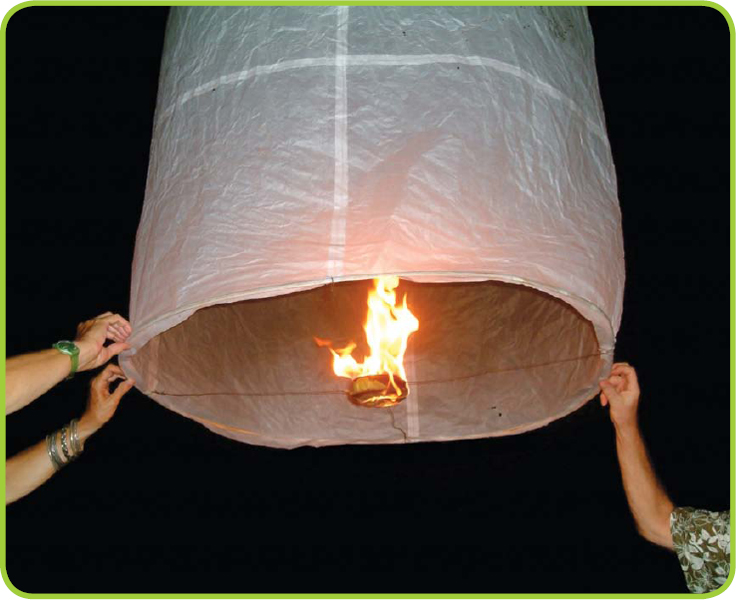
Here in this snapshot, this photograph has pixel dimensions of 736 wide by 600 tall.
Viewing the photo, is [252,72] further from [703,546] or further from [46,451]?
[703,546]

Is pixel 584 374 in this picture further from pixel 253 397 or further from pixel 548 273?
pixel 253 397

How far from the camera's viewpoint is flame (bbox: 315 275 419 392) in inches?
54.1

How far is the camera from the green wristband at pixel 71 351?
1.16 metres

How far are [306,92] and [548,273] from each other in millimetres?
422

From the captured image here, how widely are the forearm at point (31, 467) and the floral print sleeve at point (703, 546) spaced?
3.55 feet

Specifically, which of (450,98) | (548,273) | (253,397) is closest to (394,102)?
(450,98)

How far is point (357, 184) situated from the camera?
0.98m

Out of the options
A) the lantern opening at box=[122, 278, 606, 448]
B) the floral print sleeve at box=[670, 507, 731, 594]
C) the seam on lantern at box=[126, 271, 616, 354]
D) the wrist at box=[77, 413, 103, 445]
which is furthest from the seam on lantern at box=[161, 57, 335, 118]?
the floral print sleeve at box=[670, 507, 731, 594]

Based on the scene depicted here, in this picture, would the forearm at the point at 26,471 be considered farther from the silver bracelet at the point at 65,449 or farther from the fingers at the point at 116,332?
the fingers at the point at 116,332

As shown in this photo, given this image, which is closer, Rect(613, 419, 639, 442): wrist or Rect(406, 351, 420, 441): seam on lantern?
Rect(613, 419, 639, 442): wrist

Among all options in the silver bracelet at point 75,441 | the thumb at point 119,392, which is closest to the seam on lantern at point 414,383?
the thumb at point 119,392

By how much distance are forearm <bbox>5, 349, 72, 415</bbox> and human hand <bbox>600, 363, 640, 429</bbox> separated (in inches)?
35.9

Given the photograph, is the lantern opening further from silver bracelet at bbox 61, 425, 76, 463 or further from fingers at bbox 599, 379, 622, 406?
silver bracelet at bbox 61, 425, 76, 463

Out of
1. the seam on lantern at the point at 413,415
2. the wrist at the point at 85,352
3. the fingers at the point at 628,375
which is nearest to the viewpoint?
the wrist at the point at 85,352
